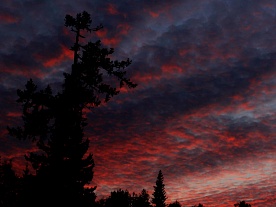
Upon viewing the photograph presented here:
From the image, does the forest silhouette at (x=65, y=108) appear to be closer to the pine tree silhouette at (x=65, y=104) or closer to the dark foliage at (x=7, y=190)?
the pine tree silhouette at (x=65, y=104)

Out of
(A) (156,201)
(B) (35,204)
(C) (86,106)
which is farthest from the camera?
(A) (156,201)

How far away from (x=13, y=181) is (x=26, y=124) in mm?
49014

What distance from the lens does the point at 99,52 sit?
21.9 meters

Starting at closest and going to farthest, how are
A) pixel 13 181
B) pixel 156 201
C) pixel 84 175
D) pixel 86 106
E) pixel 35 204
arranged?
pixel 86 106
pixel 35 204
pixel 84 175
pixel 13 181
pixel 156 201

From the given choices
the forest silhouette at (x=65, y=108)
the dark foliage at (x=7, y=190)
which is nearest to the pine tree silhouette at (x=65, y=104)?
the forest silhouette at (x=65, y=108)

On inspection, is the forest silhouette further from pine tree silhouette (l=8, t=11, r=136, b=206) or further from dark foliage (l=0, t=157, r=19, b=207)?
dark foliage (l=0, t=157, r=19, b=207)

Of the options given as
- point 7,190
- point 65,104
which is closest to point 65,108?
point 65,104

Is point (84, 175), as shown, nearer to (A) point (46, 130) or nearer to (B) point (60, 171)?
(B) point (60, 171)

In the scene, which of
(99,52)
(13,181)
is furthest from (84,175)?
(13,181)

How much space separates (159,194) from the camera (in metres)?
86.3

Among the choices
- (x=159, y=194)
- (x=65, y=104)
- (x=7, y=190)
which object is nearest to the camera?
(x=65, y=104)

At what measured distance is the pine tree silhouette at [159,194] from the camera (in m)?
85.8

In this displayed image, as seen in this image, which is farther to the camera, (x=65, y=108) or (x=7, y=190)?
(x=7, y=190)

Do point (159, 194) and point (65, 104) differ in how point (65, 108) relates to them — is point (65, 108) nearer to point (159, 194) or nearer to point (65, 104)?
point (65, 104)
